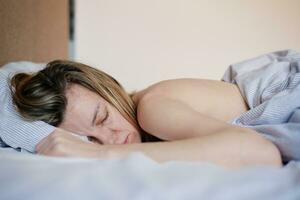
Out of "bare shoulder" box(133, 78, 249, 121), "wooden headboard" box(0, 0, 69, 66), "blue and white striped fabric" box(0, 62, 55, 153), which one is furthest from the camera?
"wooden headboard" box(0, 0, 69, 66)

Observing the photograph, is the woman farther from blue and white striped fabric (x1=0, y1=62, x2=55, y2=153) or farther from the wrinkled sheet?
the wrinkled sheet

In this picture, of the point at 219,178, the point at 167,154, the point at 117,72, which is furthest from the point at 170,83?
the point at 117,72

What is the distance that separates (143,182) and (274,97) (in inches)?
21.0

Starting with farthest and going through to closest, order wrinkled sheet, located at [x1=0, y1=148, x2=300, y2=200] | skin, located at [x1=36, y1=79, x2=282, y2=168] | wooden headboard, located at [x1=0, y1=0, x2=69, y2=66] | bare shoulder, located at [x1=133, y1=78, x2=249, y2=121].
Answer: wooden headboard, located at [x1=0, y1=0, x2=69, y2=66], bare shoulder, located at [x1=133, y1=78, x2=249, y2=121], skin, located at [x1=36, y1=79, x2=282, y2=168], wrinkled sheet, located at [x1=0, y1=148, x2=300, y2=200]

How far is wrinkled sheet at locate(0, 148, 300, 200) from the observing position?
337 mm

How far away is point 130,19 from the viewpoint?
1721mm

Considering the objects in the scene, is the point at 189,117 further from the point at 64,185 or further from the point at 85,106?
the point at 64,185

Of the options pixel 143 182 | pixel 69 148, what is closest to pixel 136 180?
pixel 143 182

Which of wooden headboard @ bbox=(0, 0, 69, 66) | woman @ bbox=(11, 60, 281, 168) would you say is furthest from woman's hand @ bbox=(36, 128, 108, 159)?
wooden headboard @ bbox=(0, 0, 69, 66)

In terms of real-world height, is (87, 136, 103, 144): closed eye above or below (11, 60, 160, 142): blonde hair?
below

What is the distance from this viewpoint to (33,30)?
46.4 inches

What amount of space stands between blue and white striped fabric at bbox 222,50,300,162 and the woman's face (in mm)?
263

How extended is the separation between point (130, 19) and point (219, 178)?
4.75 feet

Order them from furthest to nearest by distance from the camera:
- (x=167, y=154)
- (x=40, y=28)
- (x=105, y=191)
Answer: (x=40, y=28) < (x=167, y=154) < (x=105, y=191)
